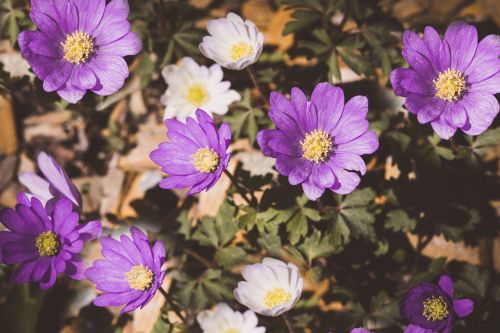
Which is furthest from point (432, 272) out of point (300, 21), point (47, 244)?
point (47, 244)

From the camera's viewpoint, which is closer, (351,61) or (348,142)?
(348,142)

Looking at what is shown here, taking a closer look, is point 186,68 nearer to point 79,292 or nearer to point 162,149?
point 162,149

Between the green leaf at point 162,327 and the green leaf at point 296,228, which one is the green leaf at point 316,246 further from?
the green leaf at point 162,327

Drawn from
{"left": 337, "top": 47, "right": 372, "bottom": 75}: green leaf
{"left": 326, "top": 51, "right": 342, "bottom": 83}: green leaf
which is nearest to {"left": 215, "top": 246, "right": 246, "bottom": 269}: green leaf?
{"left": 326, "top": 51, "right": 342, "bottom": 83}: green leaf

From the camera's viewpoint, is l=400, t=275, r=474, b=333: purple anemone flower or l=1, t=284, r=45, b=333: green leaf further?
l=1, t=284, r=45, b=333: green leaf

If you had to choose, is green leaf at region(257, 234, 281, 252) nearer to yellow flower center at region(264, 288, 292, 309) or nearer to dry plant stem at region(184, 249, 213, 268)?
yellow flower center at region(264, 288, 292, 309)

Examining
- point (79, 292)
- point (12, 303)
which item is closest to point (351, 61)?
point (79, 292)

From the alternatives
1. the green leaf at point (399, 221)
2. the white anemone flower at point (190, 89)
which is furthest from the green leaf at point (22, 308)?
the green leaf at point (399, 221)

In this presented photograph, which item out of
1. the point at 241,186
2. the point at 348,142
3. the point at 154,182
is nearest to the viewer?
the point at 348,142
